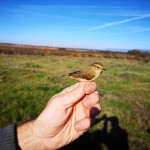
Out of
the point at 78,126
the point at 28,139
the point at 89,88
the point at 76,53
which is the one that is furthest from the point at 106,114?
the point at 76,53

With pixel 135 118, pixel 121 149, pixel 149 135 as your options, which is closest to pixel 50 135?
pixel 121 149

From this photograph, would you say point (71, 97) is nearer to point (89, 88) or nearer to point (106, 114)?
point (89, 88)

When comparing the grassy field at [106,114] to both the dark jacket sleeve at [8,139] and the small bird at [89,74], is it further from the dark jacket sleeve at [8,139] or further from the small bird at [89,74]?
the dark jacket sleeve at [8,139]

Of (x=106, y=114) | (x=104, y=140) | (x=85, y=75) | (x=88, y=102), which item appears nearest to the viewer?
(x=88, y=102)

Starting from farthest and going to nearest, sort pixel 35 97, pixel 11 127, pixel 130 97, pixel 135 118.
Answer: pixel 130 97, pixel 35 97, pixel 135 118, pixel 11 127

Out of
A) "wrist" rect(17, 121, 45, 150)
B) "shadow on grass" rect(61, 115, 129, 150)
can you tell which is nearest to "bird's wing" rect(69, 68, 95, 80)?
"wrist" rect(17, 121, 45, 150)

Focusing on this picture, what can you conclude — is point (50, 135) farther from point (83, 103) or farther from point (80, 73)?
point (80, 73)

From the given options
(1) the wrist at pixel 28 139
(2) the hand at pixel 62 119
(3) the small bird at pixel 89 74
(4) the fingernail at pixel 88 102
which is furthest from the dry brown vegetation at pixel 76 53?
(4) the fingernail at pixel 88 102
